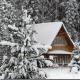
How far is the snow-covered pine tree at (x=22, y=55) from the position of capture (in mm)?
19766

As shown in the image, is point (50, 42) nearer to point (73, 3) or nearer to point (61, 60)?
point (61, 60)

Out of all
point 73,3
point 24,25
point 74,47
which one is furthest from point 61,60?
point 24,25

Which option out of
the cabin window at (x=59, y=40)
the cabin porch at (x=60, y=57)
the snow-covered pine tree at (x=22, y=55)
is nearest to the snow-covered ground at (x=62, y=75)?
the cabin porch at (x=60, y=57)

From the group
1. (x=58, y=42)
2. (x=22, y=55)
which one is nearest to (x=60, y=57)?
(x=58, y=42)

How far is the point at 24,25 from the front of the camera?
20.5 m

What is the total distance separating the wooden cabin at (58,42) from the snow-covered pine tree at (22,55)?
93.0 ft

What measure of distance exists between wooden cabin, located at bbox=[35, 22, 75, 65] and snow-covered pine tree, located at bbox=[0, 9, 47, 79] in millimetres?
28341

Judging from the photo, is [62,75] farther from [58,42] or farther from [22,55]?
[22,55]

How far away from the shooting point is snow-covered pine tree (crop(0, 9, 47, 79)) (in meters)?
19.8

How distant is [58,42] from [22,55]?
30.8 metres

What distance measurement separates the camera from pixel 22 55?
64.5 ft

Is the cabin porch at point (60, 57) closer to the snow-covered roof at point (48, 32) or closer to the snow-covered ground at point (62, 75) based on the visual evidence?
the snow-covered roof at point (48, 32)

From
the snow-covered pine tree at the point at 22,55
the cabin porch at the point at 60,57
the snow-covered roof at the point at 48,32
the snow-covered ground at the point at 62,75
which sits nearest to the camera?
the snow-covered pine tree at the point at 22,55

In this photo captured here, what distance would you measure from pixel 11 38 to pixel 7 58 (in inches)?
45.1
